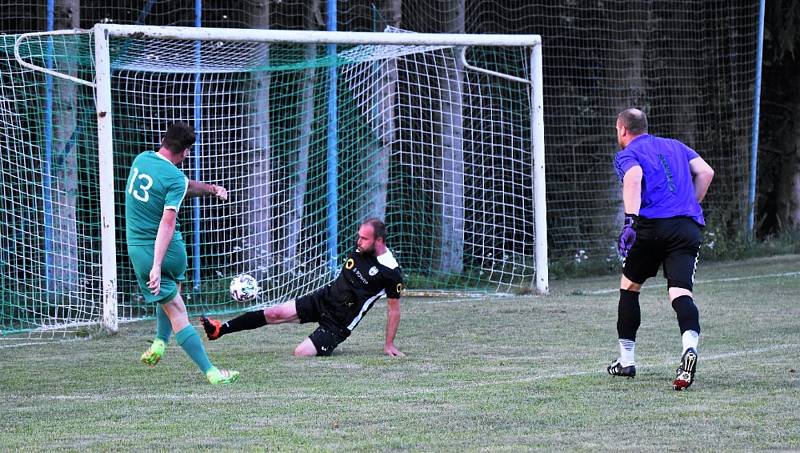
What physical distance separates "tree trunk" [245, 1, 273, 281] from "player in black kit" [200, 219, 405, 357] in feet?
13.0

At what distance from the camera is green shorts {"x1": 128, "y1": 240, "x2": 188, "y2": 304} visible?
8523 mm

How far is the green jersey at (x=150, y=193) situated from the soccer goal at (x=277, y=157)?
10.0 ft

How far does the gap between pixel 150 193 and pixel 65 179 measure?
5322 millimetres

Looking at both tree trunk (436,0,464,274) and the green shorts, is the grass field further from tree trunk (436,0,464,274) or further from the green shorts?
tree trunk (436,0,464,274)

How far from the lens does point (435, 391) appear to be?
26.0 feet

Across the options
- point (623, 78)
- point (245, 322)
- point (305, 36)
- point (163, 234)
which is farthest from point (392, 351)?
point (623, 78)

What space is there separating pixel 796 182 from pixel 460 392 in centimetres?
1546

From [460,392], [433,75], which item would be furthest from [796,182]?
[460,392]

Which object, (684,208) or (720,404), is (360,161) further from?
(720,404)

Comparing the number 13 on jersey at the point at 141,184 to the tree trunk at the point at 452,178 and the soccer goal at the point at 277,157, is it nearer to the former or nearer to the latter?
the soccer goal at the point at 277,157

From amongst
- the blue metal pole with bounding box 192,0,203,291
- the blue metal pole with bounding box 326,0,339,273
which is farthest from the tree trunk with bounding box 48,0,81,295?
the blue metal pole with bounding box 326,0,339,273

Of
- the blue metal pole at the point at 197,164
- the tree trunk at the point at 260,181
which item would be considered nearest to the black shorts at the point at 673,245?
the tree trunk at the point at 260,181

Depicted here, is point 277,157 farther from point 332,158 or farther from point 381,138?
point 381,138

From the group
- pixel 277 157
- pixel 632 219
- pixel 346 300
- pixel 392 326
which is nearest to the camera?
pixel 632 219
